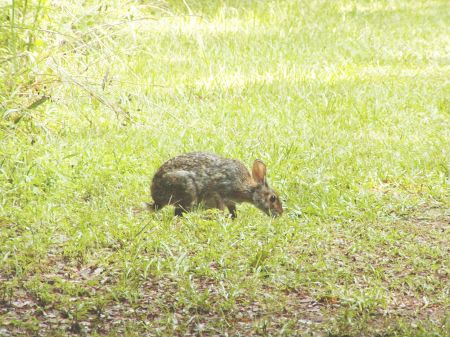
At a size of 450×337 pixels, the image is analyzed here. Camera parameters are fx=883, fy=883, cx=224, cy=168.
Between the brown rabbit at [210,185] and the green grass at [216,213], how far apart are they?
137 mm

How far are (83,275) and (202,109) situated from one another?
13.5ft

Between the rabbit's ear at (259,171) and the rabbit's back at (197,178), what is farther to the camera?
the rabbit's ear at (259,171)

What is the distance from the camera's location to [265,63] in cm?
1188

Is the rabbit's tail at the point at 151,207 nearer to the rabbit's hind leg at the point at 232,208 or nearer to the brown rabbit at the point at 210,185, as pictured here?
the brown rabbit at the point at 210,185

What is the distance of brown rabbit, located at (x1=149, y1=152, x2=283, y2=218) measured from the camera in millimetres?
6848

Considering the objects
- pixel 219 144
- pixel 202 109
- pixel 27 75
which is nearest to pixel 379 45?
pixel 202 109

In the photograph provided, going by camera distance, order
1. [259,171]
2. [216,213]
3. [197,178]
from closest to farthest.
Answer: [197,178], [259,171], [216,213]

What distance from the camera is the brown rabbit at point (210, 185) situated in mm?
6848

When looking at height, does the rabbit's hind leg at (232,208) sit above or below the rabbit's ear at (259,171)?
below

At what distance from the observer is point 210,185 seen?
701 centimetres

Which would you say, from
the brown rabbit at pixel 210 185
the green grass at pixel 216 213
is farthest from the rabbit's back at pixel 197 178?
the green grass at pixel 216 213

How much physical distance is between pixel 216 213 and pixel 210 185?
1.07ft

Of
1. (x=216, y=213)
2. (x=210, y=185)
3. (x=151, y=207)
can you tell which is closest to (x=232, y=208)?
(x=216, y=213)

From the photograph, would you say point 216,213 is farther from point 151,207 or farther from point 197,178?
point 151,207
